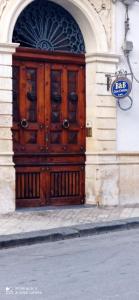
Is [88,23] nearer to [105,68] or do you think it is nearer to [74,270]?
[105,68]

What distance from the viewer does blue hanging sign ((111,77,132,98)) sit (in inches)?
529

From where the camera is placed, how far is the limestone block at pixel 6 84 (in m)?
12.4

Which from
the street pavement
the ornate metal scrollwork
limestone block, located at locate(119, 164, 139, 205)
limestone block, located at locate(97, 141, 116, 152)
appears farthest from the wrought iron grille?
Answer: the street pavement

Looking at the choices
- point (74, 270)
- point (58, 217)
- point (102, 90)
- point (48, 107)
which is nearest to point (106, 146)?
point (102, 90)

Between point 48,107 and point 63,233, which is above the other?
point 48,107

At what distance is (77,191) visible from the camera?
13.7m

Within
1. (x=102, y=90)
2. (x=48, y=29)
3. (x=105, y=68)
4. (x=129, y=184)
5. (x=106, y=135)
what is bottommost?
(x=129, y=184)

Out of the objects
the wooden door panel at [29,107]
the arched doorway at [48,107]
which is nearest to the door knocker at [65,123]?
the arched doorway at [48,107]

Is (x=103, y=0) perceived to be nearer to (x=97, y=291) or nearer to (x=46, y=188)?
(x=46, y=188)

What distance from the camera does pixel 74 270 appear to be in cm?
775

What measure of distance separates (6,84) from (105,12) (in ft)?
9.52

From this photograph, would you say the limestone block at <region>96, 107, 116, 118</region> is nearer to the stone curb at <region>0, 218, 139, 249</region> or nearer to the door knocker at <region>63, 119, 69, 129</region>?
the door knocker at <region>63, 119, 69, 129</region>

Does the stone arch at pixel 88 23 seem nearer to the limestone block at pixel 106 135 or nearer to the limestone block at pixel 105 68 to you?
the limestone block at pixel 105 68

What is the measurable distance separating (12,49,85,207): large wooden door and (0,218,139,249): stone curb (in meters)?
2.16
